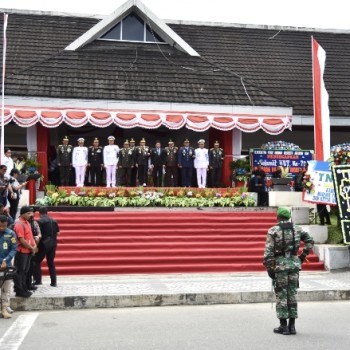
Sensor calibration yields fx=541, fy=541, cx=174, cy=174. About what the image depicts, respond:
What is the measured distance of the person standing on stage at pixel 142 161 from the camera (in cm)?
1767

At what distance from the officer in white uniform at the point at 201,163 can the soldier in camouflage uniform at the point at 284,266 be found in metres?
10.7

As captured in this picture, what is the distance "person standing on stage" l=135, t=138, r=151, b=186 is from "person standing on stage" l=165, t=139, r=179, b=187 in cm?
66

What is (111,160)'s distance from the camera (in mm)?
17438

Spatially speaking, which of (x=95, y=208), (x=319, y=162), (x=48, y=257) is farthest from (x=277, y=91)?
(x=48, y=257)

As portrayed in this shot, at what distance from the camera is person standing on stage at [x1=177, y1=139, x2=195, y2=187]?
18.0 metres

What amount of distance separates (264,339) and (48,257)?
15.8ft

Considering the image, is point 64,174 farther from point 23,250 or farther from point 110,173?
point 23,250

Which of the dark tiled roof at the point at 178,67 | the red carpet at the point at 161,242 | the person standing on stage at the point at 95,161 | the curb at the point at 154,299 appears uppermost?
the dark tiled roof at the point at 178,67

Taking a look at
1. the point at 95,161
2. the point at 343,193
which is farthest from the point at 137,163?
the point at 343,193

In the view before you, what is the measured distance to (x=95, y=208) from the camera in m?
15.4

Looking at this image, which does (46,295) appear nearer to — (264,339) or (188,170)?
(264,339)

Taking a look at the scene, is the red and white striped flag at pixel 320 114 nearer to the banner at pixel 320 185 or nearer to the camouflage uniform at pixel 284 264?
the banner at pixel 320 185

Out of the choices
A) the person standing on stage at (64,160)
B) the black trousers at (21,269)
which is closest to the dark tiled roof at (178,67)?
the person standing on stage at (64,160)

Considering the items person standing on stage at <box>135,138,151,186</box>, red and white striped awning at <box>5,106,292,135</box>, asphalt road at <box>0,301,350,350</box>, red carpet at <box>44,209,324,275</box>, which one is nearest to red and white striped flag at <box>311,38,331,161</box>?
red carpet at <box>44,209,324,275</box>
